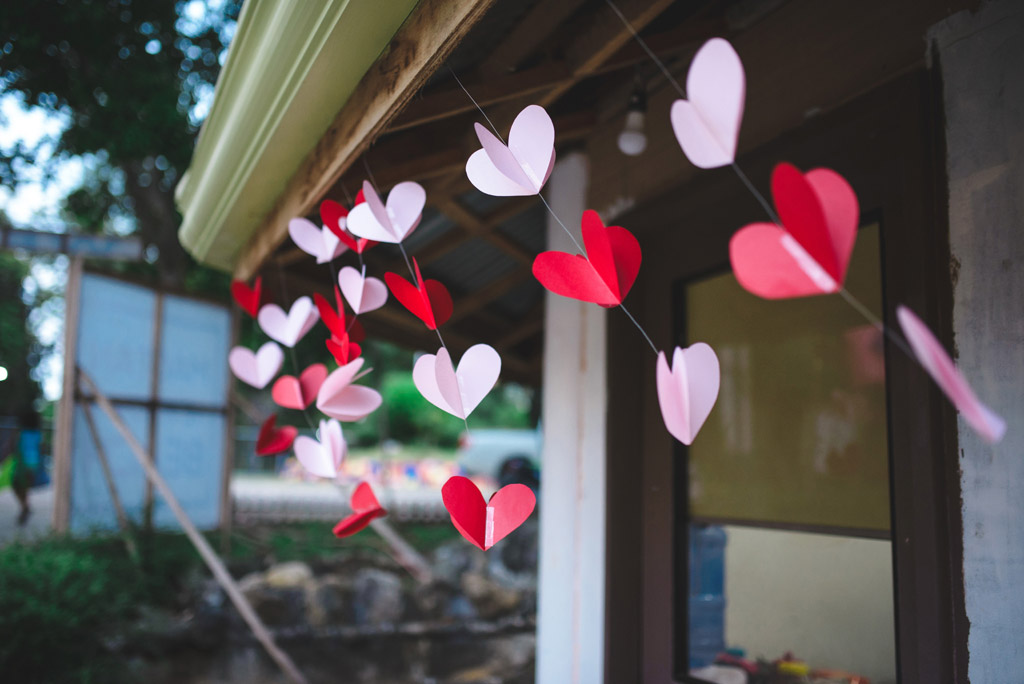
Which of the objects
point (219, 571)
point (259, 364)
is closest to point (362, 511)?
point (259, 364)

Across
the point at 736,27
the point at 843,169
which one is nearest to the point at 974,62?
the point at 843,169

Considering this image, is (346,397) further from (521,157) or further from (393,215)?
(521,157)

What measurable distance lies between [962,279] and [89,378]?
505 cm

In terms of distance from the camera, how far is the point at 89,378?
4.63m

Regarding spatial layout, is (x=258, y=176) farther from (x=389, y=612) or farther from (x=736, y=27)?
(x=389, y=612)

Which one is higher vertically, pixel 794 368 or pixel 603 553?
pixel 794 368

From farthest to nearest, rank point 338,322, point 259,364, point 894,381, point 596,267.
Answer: point 259,364 → point 338,322 → point 894,381 → point 596,267

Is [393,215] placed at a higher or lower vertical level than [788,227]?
higher

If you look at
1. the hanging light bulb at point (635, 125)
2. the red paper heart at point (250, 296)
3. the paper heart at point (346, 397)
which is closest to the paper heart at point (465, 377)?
the paper heart at point (346, 397)

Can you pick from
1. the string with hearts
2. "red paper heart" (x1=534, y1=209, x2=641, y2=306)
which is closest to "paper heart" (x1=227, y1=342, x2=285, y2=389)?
"red paper heart" (x1=534, y1=209, x2=641, y2=306)

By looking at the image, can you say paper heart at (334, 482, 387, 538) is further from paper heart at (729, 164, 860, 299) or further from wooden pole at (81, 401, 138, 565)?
wooden pole at (81, 401, 138, 565)

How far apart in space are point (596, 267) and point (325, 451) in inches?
39.0

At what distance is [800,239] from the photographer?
0.69m

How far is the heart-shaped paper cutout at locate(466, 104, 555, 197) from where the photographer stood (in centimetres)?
99
